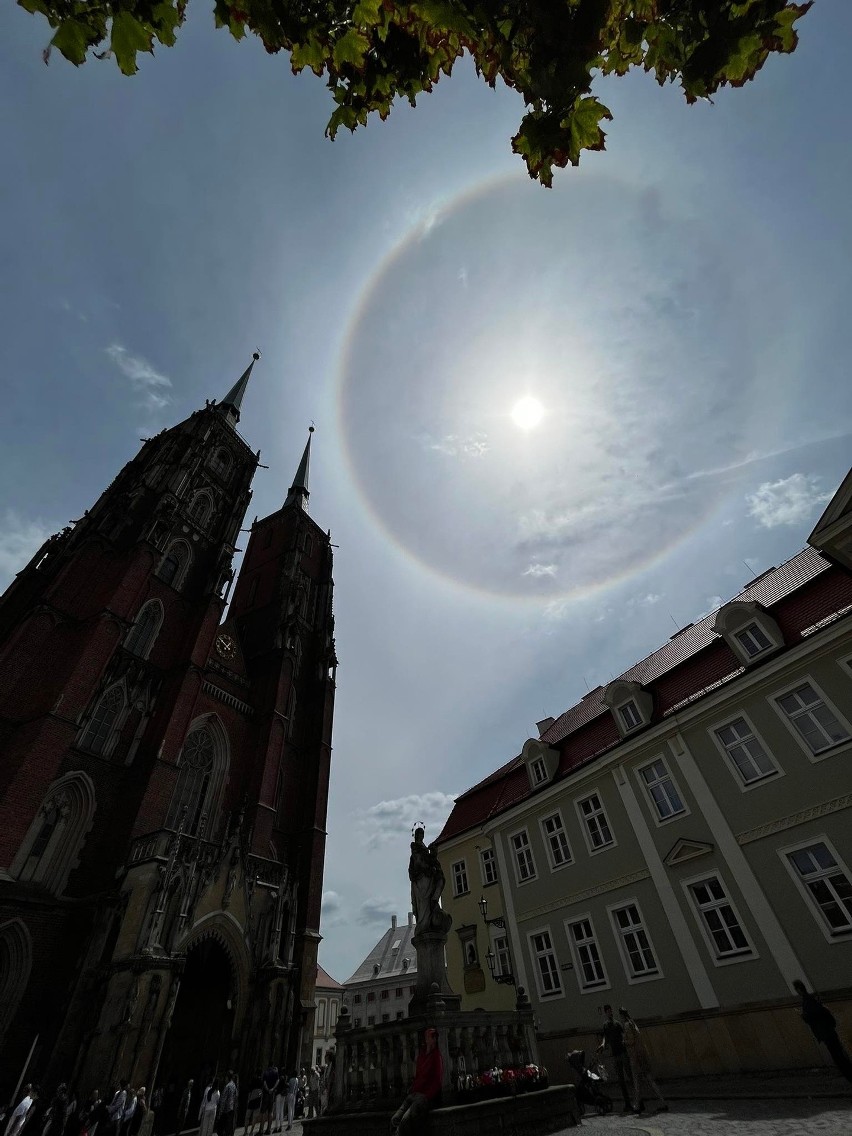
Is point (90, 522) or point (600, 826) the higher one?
point (90, 522)

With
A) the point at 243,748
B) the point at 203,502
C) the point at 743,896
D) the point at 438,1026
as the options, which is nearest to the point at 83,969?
the point at 243,748

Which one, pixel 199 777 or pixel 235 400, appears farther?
pixel 235 400

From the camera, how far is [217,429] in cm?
3547

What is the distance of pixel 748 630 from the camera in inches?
587

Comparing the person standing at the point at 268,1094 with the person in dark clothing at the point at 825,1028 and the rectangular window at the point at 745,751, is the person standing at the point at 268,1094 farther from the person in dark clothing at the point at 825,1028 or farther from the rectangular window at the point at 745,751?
the rectangular window at the point at 745,751

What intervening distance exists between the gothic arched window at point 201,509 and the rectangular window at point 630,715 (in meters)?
24.4

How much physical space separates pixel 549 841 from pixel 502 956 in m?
4.54

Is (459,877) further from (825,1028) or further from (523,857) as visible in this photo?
(825,1028)

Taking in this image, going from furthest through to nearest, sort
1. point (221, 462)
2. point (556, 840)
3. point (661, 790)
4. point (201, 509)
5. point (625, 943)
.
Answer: point (221, 462)
point (201, 509)
point (556, 840)
point (661, 790)
point (625, 943)

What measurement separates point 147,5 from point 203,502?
104 ft

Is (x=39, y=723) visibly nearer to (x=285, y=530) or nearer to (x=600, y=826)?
(x=600, y=826)

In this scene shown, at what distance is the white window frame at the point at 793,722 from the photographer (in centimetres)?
1197

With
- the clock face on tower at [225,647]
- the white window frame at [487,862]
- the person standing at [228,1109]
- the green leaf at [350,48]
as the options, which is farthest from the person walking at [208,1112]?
the green leaf at [350,48]

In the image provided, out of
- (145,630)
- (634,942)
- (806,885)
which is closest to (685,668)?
(806,885)
